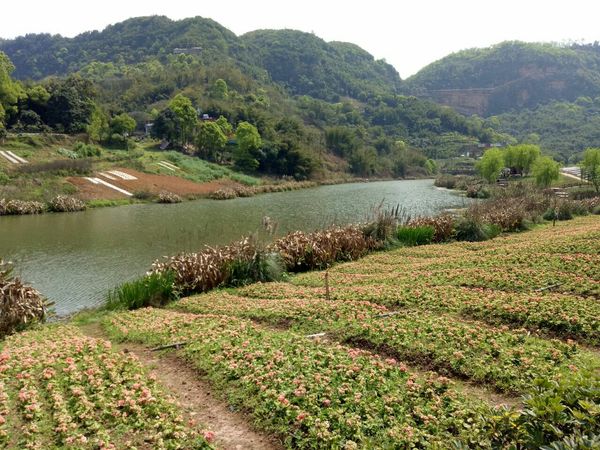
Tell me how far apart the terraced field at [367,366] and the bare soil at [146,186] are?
119ft

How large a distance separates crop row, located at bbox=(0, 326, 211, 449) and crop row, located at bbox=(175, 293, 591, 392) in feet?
11.6

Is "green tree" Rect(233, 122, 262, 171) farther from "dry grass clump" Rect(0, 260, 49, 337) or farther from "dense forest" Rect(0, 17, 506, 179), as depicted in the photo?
"dry grass clump" Rect(0, 260, 49, 337)

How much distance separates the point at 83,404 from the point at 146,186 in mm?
47774

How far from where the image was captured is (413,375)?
6.60 m

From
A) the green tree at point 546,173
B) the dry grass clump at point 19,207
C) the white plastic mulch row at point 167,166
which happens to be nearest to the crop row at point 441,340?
the dry grass clump at point 19,207

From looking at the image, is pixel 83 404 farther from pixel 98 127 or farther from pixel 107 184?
pixel 98 127

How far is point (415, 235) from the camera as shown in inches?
852

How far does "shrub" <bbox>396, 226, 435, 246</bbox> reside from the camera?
2145 cm

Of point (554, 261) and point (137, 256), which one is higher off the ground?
point (554, 261)

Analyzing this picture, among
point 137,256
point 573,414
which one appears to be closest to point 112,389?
point 573,414

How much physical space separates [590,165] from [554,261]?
42.1 meters

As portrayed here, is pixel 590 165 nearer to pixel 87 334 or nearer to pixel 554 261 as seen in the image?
pixel 554 261

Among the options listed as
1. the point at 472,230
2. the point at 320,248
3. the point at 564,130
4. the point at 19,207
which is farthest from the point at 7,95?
the point at 564,130

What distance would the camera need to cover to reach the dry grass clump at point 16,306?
1060 cm
